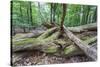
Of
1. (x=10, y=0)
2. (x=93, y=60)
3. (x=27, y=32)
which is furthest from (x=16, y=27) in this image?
(x=93, y=60)

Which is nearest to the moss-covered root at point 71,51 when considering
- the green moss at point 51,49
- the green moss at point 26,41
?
the green moss at point 51,49

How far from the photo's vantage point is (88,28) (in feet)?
8.33

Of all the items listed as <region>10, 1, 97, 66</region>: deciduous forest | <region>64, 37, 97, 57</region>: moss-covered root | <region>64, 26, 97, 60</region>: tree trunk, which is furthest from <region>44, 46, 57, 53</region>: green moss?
<region>64, 26, 97, 60</region>: tree trunk

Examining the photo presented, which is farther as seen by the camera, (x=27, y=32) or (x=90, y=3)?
(x=90, y=3)

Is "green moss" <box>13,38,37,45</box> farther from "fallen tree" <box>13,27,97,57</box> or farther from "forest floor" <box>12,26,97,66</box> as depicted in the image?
"forest floor" <box>12,26,97,66</box>

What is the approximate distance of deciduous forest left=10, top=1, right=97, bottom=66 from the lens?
2203 mm

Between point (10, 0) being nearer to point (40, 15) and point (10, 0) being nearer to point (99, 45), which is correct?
point (40, 15)

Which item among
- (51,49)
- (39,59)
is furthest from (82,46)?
(39,59)

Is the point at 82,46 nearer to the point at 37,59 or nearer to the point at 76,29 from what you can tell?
the point at 76,29

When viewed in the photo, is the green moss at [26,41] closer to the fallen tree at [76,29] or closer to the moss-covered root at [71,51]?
the fallen tree at [76,29]

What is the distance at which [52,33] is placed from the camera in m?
2.35

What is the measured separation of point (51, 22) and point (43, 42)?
0.30 meters

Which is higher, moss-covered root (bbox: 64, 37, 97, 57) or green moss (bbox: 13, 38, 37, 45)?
green moss (bbox: 13, 38, 37, 45)

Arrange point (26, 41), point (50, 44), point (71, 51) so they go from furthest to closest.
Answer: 1. point (71, 51)
2. point (50, 44)
3. point (26, 41)
